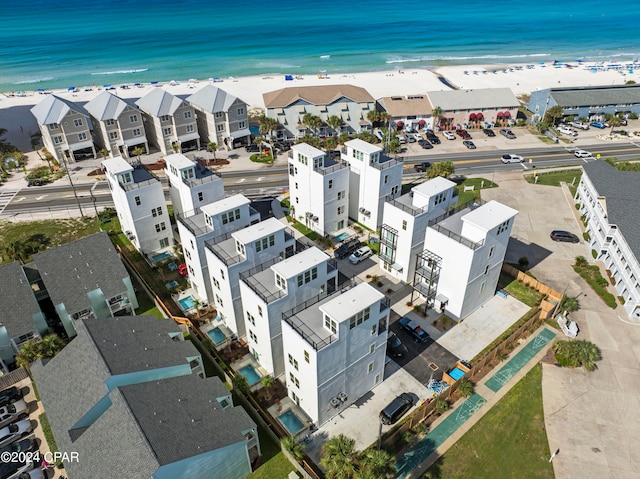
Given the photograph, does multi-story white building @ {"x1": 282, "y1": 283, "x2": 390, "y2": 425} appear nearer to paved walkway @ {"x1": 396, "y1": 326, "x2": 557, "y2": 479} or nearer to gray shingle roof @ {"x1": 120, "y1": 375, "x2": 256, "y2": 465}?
gray shingle roof @ {"x1": 120, "y1": 375, "x2": 256, "y2": 465}

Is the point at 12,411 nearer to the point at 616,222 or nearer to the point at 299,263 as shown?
the point at 299,263

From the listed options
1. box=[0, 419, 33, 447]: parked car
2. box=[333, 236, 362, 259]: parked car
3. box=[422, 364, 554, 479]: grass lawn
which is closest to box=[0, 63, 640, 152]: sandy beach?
box=[333, 236, 362, 259]: parked car

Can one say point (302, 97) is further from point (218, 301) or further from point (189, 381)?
point (189, 381)

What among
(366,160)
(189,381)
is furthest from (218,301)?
Result: (366,160)

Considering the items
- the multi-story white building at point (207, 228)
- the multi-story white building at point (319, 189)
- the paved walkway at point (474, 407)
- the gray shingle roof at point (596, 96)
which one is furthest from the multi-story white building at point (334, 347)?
the gray shingle roof at point (596, 96)

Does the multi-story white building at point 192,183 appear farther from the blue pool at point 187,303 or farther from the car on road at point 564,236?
the car on road at point 564,236

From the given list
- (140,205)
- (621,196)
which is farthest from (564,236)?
(140,205)
